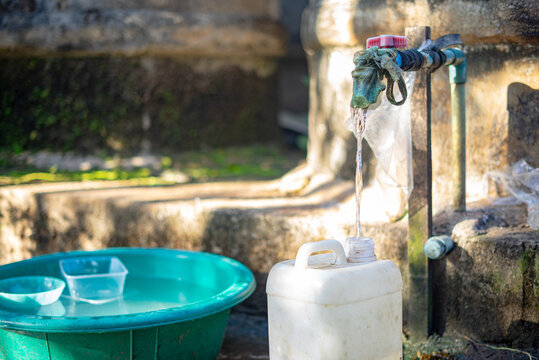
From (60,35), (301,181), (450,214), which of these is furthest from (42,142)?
(450,214)

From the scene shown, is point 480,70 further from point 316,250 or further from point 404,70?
point 316,250

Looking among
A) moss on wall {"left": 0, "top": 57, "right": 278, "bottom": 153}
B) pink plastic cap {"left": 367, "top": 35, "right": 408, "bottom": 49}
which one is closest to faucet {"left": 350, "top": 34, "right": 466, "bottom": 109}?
pink plastic cap {"left": 367, "top": 35, "right": 408, "bottom": 49}

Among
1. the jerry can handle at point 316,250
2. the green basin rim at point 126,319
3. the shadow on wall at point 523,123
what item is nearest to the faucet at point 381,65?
the jerry can handle at point 316,250

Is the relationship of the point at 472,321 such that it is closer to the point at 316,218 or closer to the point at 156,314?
the point at 316,218

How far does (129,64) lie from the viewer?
Result: 4684 millimetres

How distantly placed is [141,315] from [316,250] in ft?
2.18

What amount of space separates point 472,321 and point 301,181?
4.53 ft

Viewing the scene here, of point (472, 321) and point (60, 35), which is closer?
point (472, 321)

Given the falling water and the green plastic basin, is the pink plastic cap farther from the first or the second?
the green plastic basin

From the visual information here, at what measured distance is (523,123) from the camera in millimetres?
2793

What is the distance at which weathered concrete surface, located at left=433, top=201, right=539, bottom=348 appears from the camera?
2.44 metres

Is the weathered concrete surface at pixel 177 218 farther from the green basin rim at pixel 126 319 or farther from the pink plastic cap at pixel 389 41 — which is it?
the pink plastic cap at pixel 389 41

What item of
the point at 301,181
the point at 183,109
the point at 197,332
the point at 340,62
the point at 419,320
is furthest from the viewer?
the point at 183,109

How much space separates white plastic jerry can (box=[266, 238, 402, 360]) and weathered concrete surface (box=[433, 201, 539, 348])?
21.5 inches
